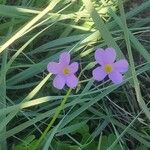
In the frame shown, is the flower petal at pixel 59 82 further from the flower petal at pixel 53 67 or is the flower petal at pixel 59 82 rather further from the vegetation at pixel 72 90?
the vegetation at pixel 72 90

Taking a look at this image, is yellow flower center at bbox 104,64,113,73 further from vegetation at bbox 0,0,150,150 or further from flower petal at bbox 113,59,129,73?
vegetation at bbox 0,0,150,150

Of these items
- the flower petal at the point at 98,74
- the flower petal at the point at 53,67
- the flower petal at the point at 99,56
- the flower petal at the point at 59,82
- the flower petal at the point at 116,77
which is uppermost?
the flower petal at the point at 53,67

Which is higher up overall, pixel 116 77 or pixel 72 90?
pixel 72 90

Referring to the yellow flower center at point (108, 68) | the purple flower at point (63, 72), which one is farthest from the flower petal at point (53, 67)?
the yellow flower center at point (108, 68)

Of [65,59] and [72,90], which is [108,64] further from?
[72,90]

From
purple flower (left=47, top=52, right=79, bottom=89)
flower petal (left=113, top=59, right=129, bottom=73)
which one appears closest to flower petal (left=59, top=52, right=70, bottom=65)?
purple flower (left=47, top=52, right=79, bottom=89)

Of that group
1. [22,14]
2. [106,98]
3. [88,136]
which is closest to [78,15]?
[22,14]

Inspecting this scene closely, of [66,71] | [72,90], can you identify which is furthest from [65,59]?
[72,90]
